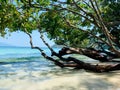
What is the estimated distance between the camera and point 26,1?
11.2 meters

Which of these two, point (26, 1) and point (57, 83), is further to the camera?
point (26, 1)

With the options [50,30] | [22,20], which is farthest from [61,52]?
[50,30]

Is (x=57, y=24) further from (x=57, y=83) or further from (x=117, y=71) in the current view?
(x=57, y=83)

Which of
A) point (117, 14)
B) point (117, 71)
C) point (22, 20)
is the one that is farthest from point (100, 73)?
point (22, 20)

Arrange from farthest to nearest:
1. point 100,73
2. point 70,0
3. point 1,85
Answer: point 100,73 < point 70,0 < point 1,85

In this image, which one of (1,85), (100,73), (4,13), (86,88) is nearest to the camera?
(86,88)

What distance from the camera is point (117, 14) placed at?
1809 centimetres

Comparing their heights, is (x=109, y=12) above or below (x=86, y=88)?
above

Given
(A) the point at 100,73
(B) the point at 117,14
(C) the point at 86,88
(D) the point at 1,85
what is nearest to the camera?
(C) the point at 86,88

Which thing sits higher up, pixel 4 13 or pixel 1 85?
pixel 4 13

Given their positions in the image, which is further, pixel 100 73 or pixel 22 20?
pixel 22 20

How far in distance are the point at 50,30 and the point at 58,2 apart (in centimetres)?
1186

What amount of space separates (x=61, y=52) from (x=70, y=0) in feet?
25.3

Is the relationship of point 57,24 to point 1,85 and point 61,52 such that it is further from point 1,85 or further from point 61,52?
point 1,85
